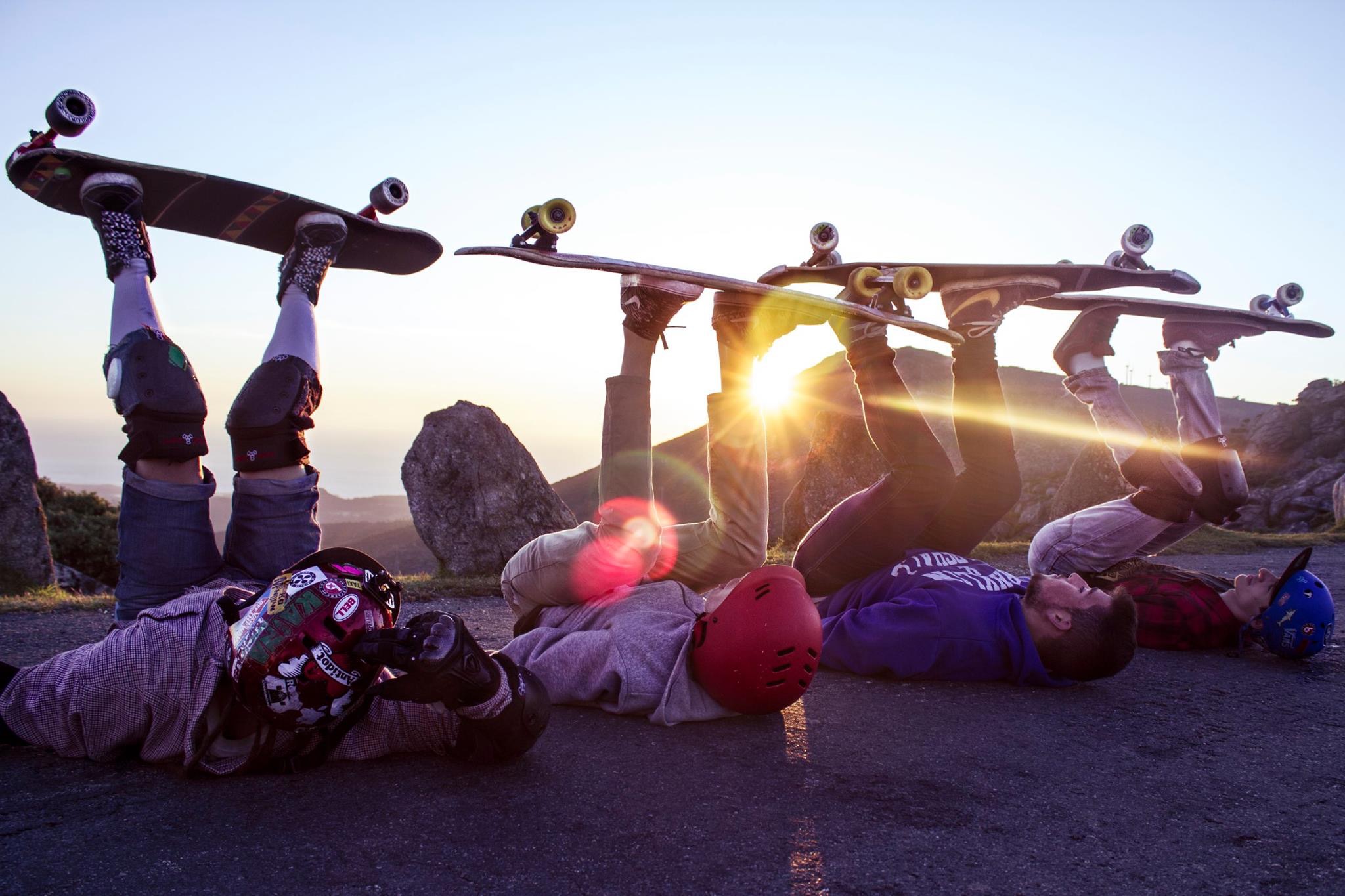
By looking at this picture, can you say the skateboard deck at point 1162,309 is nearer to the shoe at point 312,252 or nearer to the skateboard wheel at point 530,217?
the skateboard wheel at point 530,217

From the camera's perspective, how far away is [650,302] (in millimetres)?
3629

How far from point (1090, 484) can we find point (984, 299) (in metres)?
7.57

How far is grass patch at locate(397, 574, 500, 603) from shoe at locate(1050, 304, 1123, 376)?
4.43 meters

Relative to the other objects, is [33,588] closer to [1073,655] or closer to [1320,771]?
[1073,655]

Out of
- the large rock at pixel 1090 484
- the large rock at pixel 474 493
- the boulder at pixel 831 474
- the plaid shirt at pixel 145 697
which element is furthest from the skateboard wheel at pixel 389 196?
the large rock at pixel 1090 484

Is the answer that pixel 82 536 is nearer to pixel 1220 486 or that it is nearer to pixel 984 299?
pixel 984 299

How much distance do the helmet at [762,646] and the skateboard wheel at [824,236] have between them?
8.36ft

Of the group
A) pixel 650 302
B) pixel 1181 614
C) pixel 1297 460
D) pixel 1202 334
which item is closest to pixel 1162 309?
pixel 1202 334

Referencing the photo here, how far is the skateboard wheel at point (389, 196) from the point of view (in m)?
4.08

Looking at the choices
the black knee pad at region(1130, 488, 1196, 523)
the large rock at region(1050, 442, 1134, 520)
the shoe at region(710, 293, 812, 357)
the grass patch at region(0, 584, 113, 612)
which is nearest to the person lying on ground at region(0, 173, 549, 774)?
the shoe at region(710, 293, 812, 357)

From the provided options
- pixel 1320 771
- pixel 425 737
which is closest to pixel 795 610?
pixel 425 737

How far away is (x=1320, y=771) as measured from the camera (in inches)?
108

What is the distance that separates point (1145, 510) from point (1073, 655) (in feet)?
6.41

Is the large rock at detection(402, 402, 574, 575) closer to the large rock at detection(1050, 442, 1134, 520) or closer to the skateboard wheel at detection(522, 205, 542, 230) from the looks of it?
the skateboard wheel at detection(522, 205, 542, 230)
